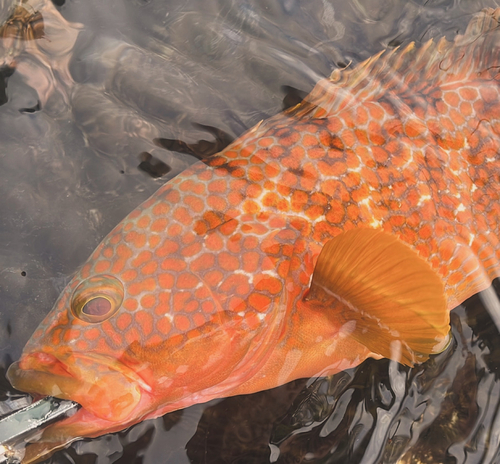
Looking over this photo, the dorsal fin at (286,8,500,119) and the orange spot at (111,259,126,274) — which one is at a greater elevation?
the dorsal fin at (286,8,500,119)

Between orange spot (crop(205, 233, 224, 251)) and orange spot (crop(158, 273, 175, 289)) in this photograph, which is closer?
orange spot (crop(158, 273, 175, 289))

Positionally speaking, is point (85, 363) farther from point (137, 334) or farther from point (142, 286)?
point (142, 286)

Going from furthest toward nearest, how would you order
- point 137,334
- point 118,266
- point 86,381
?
1. point 118,266
2. point 137,334
3. point 86,381

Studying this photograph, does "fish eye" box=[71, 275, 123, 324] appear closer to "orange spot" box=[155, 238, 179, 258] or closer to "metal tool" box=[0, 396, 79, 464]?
"orange spot" box=[155, 238, 179, 258]

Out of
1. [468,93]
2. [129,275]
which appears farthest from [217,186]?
[468,93]

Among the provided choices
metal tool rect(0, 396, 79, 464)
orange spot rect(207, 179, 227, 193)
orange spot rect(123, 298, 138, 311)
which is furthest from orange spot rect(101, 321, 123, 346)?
orange spot rect(207, 179, 227, 193)

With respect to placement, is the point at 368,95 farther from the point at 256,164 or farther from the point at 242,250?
the point at 242,250
